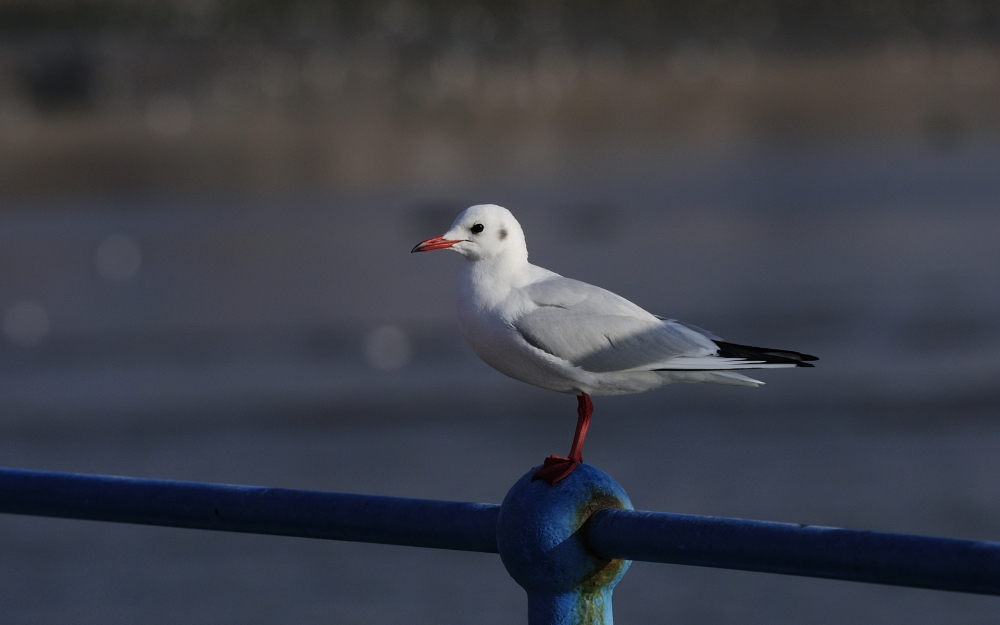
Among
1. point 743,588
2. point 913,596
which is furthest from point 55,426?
point 913,596

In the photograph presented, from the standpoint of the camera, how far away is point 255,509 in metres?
2.54

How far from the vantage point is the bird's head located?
2959 mm

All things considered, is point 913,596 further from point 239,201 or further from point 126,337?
point 239,201

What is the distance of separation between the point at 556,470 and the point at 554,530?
0.23 metres

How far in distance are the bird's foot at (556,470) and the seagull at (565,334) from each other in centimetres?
9

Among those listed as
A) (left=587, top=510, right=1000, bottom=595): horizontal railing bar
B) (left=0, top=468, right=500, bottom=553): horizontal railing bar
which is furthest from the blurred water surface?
(left=587, top=510, right=1000, bottom=595): horizontal railing bar

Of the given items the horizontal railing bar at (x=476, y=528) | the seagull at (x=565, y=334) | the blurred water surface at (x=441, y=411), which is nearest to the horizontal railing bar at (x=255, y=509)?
the horizontal railing bar at (x=476, y=528)

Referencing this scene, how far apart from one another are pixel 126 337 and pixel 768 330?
8.83 metres

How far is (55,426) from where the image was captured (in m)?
13.7

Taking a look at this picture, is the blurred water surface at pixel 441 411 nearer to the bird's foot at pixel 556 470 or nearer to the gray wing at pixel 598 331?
the gray wing at pixel 598 331

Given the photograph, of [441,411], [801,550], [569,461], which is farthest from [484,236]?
[441,411]

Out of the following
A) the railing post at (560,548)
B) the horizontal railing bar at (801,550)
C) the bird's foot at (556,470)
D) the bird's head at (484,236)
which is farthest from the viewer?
the bird's head at (484,236)

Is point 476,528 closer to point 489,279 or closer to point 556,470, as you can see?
point 556,470

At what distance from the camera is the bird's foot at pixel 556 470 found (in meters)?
2.40
